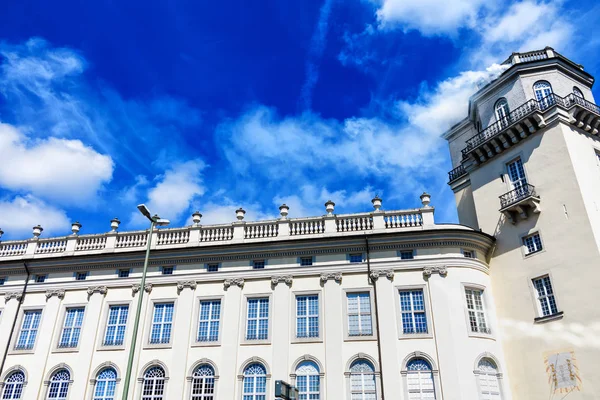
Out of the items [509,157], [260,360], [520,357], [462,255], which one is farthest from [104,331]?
[509,157]

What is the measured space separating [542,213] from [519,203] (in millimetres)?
1403

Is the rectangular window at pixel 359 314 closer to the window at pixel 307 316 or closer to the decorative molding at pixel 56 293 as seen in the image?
the window at pixel 307 316

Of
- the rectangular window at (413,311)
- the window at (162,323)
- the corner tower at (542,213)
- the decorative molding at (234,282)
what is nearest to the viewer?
the corner tower at (542,213)

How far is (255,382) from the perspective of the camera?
28625 millimetres

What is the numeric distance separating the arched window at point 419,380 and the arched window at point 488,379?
8.69 feet

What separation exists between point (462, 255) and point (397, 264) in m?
4.05

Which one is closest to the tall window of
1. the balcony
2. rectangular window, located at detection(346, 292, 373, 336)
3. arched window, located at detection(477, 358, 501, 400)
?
rectangular window, located at detection(346, 292, 373, 336)

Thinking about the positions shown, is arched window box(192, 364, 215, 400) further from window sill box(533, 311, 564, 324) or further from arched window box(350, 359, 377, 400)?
window sill box(533, 311, 564, 324)

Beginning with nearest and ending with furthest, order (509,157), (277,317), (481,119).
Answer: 1. (277,317)
2. (509,157)
3. (481,119)

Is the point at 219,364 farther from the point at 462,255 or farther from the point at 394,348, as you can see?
the point at 462,255

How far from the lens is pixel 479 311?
2944 cm

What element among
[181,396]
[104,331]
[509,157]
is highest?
[509,157]

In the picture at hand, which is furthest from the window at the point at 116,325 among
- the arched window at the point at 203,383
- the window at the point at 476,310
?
the window at the point at 476,310

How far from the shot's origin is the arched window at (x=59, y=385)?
99.0 ft
